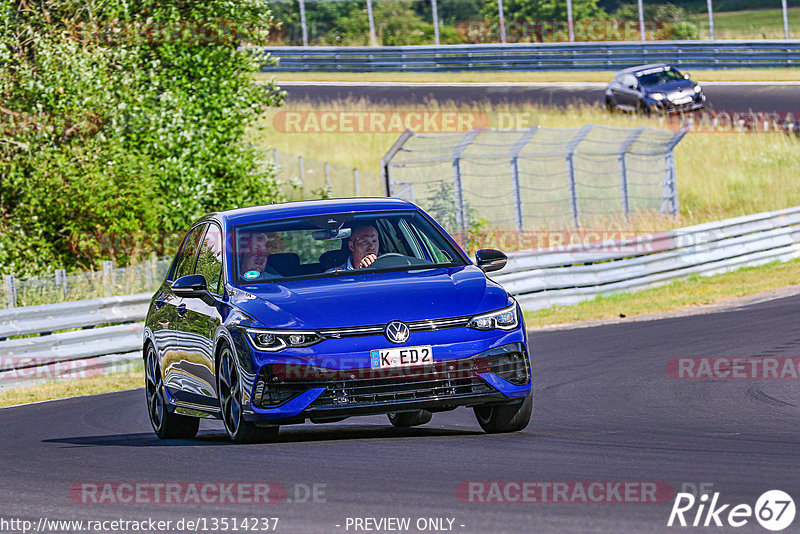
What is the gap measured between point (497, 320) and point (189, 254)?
3.07m

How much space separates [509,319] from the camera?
853 centimetres

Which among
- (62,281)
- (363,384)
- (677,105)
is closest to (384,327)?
(363,384)

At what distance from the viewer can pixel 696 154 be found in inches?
1475

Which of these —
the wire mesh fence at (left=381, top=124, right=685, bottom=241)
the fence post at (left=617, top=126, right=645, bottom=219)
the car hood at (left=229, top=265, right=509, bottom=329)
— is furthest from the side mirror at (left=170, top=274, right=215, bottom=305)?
the fence post at (left=617, top=126, right=645, bottom=219)

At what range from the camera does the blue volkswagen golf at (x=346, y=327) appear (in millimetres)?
8156

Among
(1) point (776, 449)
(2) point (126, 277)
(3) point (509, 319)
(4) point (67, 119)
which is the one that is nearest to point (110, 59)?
(4) point (67, 119)

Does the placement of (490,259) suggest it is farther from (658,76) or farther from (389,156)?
(658,76)

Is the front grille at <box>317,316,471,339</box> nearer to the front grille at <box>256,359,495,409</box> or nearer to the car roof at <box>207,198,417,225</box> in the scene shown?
the front grille at <box>256,359,495,409</box>

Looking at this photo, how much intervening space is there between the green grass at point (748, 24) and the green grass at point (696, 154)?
14.8 meters

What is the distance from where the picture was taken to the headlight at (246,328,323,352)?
815cm

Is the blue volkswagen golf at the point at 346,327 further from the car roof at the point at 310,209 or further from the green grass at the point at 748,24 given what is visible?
the green grass at the point at 748,24

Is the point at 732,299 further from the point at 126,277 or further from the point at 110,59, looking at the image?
the point at 110,59

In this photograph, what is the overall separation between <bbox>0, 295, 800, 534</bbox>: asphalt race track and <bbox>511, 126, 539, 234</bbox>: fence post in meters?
12.1

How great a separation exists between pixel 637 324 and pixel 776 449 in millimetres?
10525
